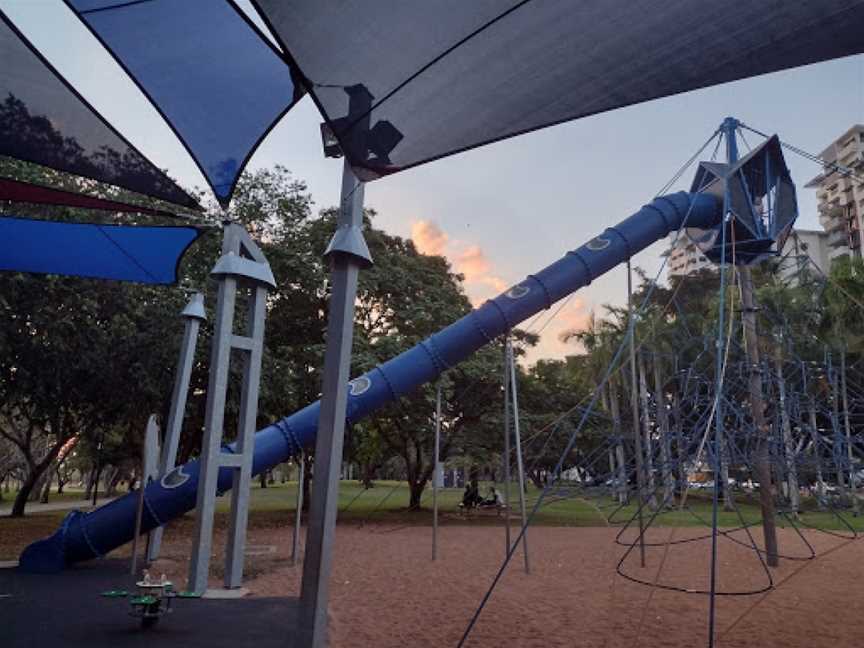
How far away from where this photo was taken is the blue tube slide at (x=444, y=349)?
1029 centimetres

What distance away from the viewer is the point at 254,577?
32.7 feet

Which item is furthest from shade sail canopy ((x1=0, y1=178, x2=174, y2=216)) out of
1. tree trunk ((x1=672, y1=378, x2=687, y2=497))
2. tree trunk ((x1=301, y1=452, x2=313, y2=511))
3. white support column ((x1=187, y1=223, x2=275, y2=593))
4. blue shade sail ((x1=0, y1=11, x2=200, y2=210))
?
tree trunk ((x1=672, y1=378, x2=687, y2=497))

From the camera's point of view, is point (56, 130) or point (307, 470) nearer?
point (56, 130)

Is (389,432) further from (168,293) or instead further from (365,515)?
(168,293)

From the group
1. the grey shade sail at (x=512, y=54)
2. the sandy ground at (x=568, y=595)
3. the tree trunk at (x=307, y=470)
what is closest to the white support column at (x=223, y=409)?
the sandy ground at (x=568, y=595)

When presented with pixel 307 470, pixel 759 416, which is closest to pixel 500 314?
pixel 759 416

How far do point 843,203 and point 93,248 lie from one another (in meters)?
81.2

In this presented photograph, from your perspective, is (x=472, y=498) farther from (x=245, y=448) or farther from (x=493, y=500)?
(x=245, y=448)

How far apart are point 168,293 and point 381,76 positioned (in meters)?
14.5

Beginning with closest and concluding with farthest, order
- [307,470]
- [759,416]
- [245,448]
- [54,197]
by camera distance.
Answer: [54,197]
[245,448]
[759,416]
[307,470]

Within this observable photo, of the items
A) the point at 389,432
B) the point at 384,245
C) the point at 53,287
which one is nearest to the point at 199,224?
the point at 53,287

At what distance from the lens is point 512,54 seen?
3.99m

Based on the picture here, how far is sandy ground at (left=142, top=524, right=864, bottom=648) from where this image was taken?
679 cm

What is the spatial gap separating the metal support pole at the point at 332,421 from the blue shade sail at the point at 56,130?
3.99 m
